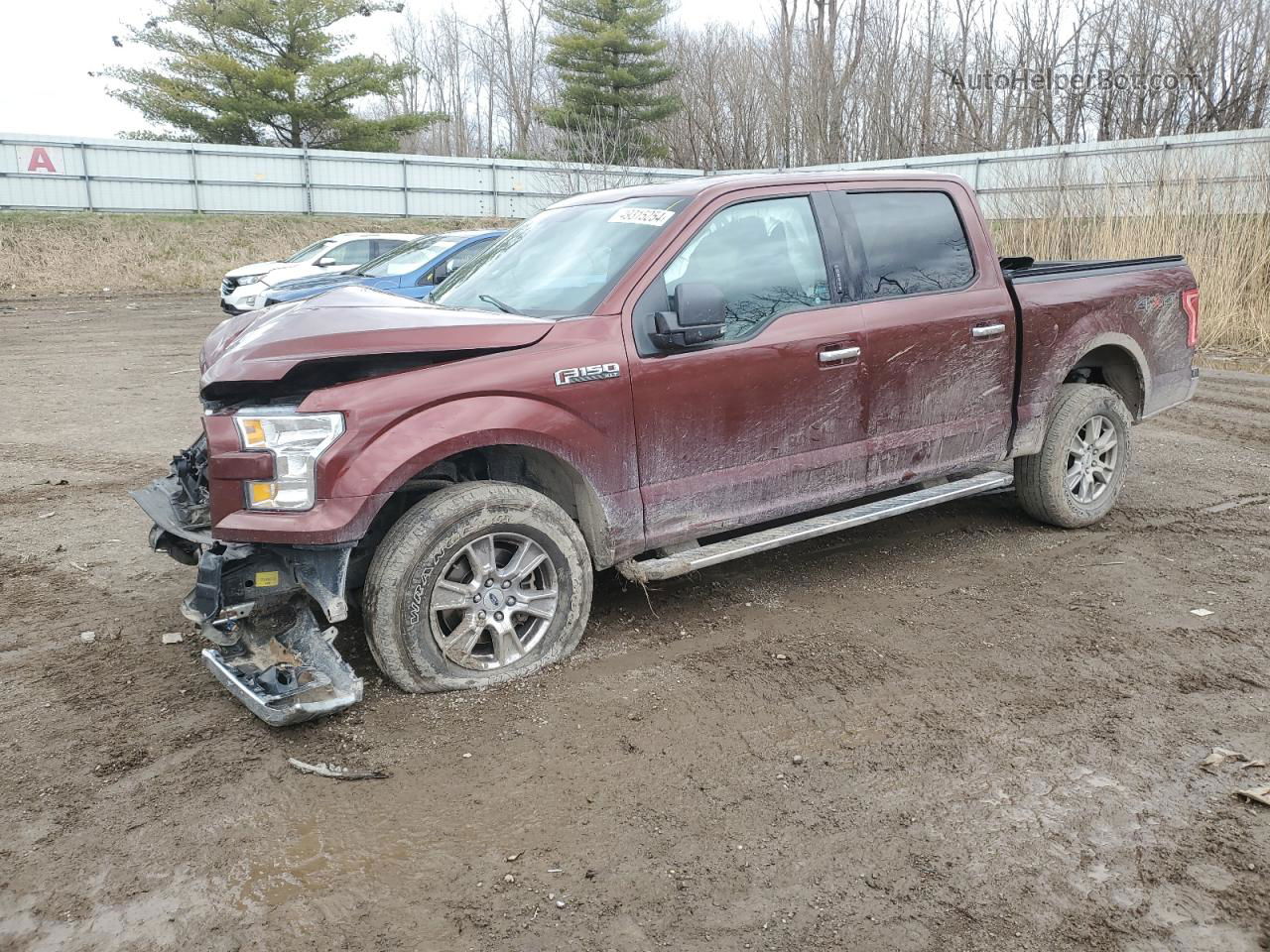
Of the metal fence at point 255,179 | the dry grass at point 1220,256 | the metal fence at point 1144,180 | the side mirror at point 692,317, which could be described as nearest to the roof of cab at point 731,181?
the side mirror at point 692,317

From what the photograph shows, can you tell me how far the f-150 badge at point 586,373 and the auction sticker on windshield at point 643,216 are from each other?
2.56 feet

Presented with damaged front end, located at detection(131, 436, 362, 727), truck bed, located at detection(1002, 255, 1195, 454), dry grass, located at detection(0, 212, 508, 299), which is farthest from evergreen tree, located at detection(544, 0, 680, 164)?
damaged front end, located at detection(131, 436, 362, 727)

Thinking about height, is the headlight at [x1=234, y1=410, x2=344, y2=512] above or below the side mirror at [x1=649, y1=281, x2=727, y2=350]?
below

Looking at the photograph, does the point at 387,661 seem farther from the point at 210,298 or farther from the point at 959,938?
the point at 210,298

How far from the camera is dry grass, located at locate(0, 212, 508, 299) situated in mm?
23891

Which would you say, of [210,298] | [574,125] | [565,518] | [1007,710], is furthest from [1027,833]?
[574,125]

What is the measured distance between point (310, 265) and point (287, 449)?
14459 mm

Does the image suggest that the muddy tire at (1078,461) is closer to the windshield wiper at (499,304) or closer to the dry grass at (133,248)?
the windshield wiper at (499,304)

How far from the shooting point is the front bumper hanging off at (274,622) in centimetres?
360

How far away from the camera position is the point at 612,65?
36938 mm

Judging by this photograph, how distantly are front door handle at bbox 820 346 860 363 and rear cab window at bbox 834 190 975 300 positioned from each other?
0.31 meters

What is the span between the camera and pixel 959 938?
2570mm

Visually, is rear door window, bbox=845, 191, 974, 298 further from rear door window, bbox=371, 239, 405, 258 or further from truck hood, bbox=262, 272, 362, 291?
rear door window, bbox=371, 239, 405, 258

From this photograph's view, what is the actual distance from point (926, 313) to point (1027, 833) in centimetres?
276
